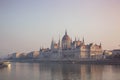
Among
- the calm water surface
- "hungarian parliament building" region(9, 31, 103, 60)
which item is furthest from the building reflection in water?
"hungarian parliament building" region(9, 31, 103, 60)

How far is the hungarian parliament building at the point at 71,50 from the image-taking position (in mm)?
65688

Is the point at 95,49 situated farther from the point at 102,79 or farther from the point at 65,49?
the point at 102,79

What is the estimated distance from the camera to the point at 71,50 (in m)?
71.1

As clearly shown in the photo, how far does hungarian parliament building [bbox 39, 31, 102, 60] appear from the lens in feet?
216

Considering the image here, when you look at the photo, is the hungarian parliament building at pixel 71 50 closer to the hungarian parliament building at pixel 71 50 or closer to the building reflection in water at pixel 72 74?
the hungarian parliament building at pixel 71 50

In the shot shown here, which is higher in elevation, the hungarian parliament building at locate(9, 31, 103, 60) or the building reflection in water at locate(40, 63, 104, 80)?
the hungarian parliament building at locate(9, 31, 103, 60)

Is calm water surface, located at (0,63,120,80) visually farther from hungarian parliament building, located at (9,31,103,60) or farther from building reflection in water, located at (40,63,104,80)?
hungarian parliament building, located at (9,31,103,60)

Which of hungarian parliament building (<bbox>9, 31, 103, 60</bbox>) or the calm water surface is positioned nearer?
the calm water surface

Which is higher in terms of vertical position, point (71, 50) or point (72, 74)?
point (71, 50)

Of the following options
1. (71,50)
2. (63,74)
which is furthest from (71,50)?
(63,74)

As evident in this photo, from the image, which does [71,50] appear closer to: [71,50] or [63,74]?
[71,50]

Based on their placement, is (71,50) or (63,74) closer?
(63,74)

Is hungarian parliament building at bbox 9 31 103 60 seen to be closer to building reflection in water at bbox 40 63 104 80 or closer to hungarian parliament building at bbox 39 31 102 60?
hungarian parliament building at bbox 39 31 102 60

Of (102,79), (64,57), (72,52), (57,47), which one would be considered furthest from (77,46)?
(102,79)
